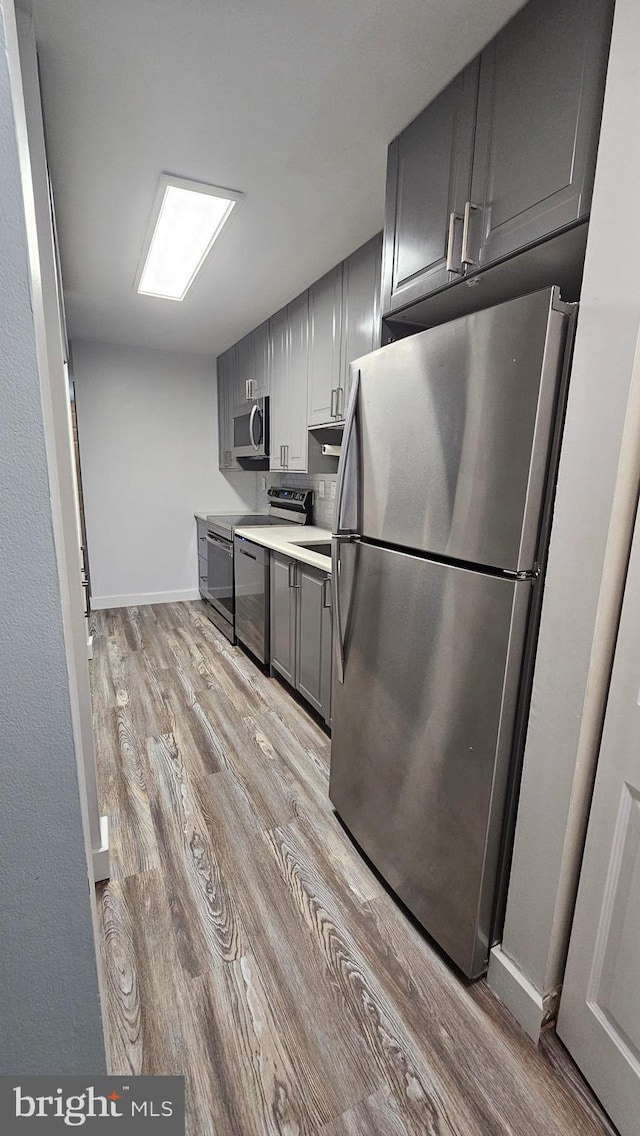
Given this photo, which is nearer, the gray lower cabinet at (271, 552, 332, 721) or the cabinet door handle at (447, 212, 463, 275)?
the cabinet door handle at (447, 212, 463, 275)

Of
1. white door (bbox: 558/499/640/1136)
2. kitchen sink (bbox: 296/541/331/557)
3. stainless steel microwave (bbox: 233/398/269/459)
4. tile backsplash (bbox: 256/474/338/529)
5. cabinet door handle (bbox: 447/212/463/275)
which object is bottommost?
white door (bbox: 558/499/640/1136)

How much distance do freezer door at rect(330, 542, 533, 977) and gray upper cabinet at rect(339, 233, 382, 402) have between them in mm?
1114

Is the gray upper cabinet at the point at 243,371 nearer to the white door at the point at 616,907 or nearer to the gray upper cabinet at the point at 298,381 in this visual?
the gray upper cabinet at the point at 298,381

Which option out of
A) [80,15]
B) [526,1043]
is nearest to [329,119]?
[80,15]

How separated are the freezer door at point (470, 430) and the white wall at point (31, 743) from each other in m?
0.85

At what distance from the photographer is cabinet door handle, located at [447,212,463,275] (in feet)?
4.15

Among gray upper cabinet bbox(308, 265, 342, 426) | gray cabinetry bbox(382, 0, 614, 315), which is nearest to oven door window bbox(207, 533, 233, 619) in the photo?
gray upper cabinet bbox(308, 265, 342, 426)

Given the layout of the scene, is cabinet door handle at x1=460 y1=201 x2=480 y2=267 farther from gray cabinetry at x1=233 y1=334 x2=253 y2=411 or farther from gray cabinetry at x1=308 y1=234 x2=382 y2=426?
gray cabinetry at x1=233 y1=334 x2=253 y2=411

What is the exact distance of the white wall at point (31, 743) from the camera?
491 mm

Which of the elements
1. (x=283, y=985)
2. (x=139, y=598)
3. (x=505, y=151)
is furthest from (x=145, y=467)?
(x=283, y=985)

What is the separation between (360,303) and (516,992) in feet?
8.18

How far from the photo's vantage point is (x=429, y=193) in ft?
4.52

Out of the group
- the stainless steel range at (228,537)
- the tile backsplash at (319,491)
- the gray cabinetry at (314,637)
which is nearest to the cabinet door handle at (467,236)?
the gray cabinetry at (314,637)

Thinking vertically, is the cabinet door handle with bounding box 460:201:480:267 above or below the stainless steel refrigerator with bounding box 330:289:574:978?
above
